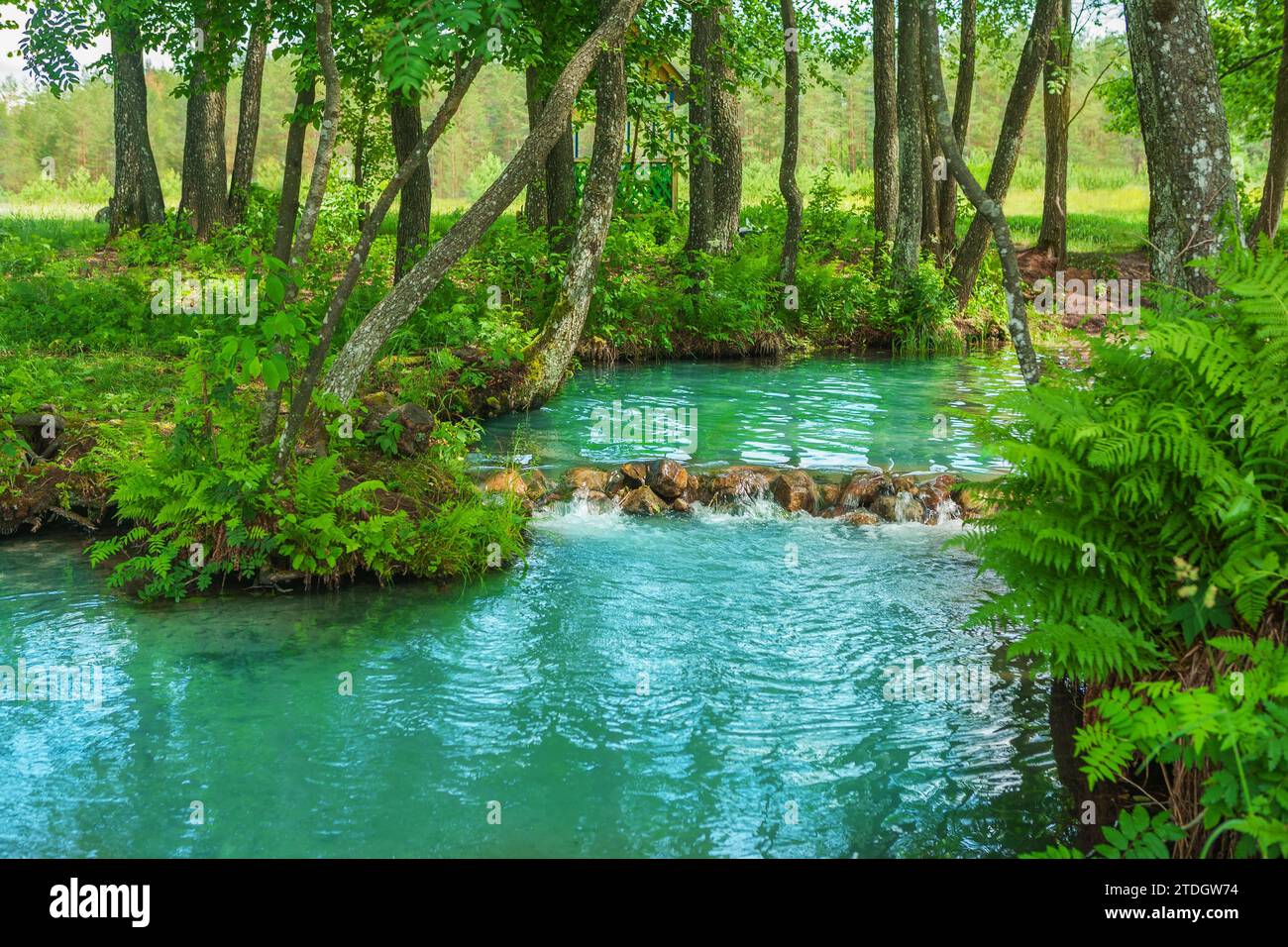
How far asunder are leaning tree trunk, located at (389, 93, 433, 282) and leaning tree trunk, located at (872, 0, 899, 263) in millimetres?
10074

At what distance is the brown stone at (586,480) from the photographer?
11.2m

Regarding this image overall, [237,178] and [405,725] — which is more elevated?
[237,178]

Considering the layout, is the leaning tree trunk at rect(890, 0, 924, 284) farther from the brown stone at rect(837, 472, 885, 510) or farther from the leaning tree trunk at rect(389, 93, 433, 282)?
the brown stone at rect(837, 472, 885, 510)

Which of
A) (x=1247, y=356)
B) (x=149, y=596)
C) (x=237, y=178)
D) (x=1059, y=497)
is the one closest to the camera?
(x=1247, y=356)

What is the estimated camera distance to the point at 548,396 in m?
15.3

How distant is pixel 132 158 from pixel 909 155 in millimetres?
14845

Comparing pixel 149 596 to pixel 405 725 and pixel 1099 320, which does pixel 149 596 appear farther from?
pixel 1099 320

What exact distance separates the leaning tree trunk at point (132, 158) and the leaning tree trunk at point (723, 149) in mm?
10674

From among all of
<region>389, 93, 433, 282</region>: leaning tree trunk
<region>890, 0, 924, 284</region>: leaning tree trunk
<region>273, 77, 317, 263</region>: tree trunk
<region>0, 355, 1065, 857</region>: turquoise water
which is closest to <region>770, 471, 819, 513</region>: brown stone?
<region>0, 355, 1065, 857</region>: turquoise water

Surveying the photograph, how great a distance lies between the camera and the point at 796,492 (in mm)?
11117

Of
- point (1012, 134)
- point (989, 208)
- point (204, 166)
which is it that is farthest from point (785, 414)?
point (204, 166)

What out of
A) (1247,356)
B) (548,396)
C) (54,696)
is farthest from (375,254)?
(1247,356)

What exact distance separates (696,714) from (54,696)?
389 cm

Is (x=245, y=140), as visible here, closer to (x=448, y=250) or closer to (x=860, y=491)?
(x=448, y=250)
